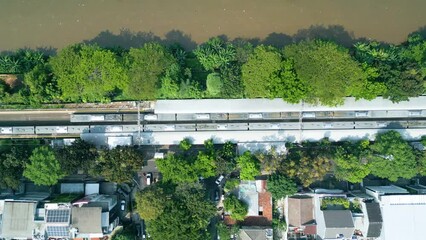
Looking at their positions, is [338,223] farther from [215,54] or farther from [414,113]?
[215,54]

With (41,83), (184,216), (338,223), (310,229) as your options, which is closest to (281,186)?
(310,229)

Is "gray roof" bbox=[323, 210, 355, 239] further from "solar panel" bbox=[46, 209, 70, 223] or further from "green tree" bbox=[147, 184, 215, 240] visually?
"solar panel" bbox=[46, 209, 70, 223]

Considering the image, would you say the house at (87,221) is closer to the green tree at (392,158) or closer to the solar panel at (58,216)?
the solar panel at (58,216)

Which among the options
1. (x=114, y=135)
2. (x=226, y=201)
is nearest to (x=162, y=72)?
(x=114, y=135)

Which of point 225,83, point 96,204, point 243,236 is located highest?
point 225,83

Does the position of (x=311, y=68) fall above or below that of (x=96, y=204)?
above

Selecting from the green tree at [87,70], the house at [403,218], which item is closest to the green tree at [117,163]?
the green tree at [87,70]

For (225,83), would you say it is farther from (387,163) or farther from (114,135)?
(387,163)
